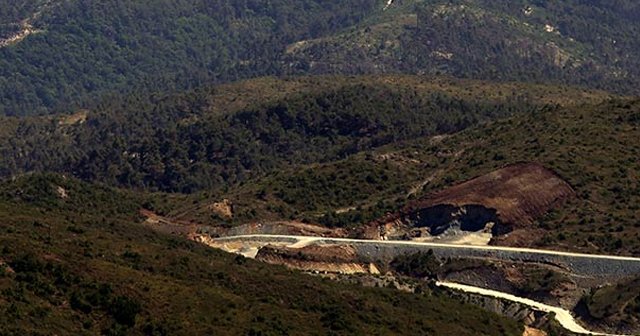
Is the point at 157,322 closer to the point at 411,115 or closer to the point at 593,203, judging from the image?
the point at 593,203

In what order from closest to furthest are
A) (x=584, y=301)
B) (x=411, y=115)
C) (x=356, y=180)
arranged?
(x=584, y=301) < (x=356, y=180) < (x=411, y=115)

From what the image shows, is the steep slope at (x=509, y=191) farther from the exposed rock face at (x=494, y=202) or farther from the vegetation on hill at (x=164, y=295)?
the vegetation on hill at (x=164, y=295)

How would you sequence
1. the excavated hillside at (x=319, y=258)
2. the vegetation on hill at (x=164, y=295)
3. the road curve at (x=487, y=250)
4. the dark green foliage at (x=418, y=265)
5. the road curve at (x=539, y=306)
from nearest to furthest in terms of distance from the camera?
1. the vegetation on hill at (x=164, y=295)
2. the road curve at (x=539, y=306)
3. the road curve at (x=487, y=250)
4. the excavated hillside at (x=319, y=258)
5. the dark green foliage at (x=418, y=265)

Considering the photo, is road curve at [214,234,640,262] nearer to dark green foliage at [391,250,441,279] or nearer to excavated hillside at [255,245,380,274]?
dark green foliage at [391,250,441,279]

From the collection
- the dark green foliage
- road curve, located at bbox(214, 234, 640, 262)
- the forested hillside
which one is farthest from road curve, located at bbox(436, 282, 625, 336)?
the forested hillside

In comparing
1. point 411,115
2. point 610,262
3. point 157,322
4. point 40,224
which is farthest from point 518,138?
point 157,322

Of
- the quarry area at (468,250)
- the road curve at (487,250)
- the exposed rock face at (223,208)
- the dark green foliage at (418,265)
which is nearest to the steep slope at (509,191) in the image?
the exposed rock face at (223,208)
